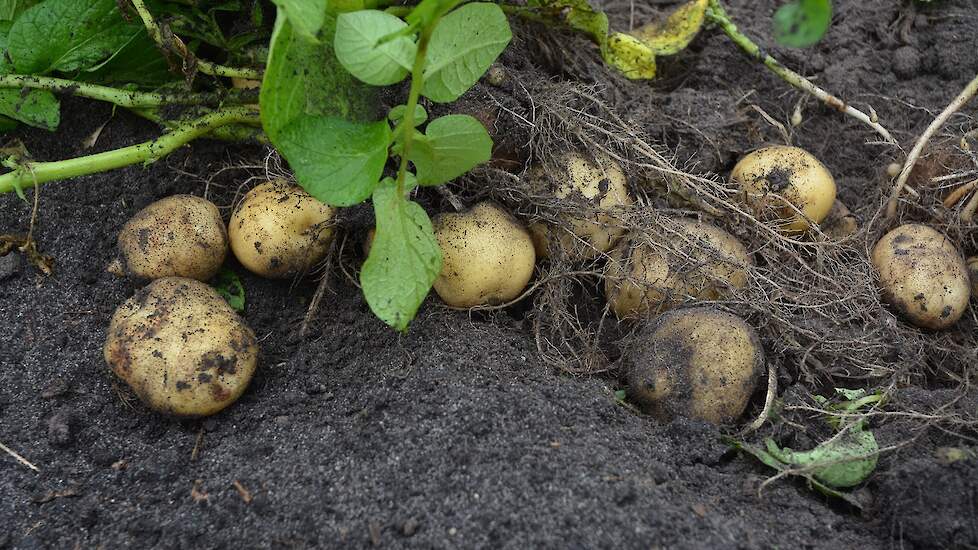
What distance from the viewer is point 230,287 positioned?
5.24ft

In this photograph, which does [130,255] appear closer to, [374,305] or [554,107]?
[374,305]

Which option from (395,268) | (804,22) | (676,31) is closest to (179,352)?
(395,268)

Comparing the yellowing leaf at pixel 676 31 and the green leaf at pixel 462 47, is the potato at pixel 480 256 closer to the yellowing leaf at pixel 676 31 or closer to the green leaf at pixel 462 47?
the green leaf at pixel 462 47

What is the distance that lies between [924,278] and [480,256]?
36.8 inches

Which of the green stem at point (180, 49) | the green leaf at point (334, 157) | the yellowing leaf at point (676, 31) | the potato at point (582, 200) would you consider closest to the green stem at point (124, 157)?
the green stem at point (180, 49)

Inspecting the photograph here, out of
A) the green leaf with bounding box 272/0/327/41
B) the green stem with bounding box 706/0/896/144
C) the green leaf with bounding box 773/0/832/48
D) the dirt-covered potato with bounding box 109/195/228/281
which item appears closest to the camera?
the green leaf with bounding box 773/0/832/48

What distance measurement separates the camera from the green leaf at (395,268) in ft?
4.06

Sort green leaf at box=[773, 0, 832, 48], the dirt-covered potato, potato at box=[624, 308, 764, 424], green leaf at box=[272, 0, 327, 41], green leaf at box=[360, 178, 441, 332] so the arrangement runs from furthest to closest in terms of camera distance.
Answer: the dirt-covered potato, potato at box=[624, 308, 764, 424], green leaf at box=[360, 178, 441, 332], green leaf at box=[272, 0, 327, 41], green leaf at box=[773, 0, 832, 48]

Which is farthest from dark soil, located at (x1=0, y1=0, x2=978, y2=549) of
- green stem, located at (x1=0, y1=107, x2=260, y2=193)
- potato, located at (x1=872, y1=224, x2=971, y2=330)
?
potato, located at (x1=872, y1=224, x2=971, y2=330)

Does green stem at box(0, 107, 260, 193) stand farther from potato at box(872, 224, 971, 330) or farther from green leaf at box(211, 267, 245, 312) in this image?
potato at box(872, 224, 971, 330)

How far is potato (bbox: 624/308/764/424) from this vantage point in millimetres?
1378

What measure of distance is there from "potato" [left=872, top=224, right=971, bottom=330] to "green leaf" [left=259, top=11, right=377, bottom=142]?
1140 mm

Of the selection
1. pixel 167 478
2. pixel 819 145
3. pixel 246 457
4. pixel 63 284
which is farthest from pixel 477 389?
pixel 819 145

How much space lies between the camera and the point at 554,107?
1641 mm
